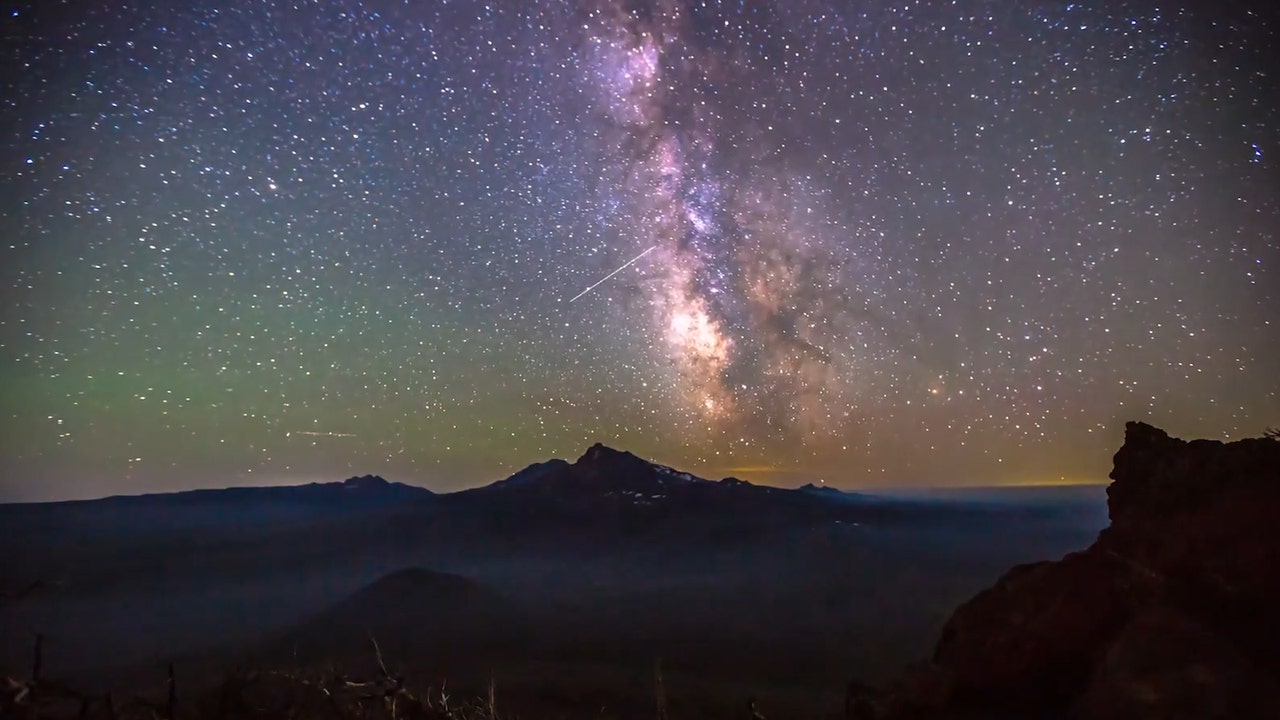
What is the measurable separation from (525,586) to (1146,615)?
3584 inches

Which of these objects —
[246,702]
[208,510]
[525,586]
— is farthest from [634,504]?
[246,702]

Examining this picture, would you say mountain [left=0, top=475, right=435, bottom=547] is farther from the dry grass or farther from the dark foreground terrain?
the dry grass

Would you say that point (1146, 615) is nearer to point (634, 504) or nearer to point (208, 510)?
point (634, 504)

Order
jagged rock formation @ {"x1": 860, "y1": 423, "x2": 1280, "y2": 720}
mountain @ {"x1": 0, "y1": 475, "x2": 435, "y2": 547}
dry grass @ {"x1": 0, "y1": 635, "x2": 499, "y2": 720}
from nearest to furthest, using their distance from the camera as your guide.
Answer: dry grass @ {"x1": 0, "y1": 635, "x2": 499, "y2": 720} → jagged rock formation @ {"x1": 860, "y1": 423, "x2": 1280, "y2": 720} → mountain @ {"x1": 0, "y1": 475, "x2": 435, "y2": 547}

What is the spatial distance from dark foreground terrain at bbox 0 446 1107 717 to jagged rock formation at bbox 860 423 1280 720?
1.60 metres

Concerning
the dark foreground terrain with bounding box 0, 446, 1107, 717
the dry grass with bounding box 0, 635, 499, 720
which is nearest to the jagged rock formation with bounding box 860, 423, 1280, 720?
the dark foreground terrain with bounding box 0, 446, 1107, 717

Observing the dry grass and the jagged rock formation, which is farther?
the jagged rock formation

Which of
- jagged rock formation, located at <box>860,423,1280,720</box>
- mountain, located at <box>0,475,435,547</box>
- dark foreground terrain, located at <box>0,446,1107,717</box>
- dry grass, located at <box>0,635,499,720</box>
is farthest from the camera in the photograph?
mountain, located at <box>0,475,435,547</box>

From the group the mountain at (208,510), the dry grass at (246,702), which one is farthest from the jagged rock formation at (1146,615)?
the mountain at (208,510)

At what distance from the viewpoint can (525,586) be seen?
9175 centimetres

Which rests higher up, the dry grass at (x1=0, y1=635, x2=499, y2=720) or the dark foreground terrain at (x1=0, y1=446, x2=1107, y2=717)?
the dry grass at (x1=0, y1=635, x2=499, y2=720)

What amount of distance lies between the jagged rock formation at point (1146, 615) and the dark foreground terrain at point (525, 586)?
1600 mm

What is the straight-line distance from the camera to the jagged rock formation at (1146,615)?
7.59 m

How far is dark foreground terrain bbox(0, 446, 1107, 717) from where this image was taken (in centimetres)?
3850
